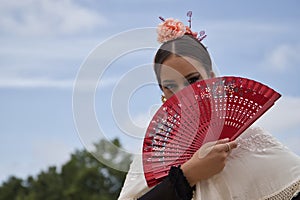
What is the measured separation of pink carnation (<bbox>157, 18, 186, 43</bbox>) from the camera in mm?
2508

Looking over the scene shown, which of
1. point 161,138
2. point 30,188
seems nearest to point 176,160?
point 161,138

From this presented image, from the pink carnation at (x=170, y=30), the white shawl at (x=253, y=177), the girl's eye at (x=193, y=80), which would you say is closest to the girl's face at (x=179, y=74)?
the girl's eye at (x=193, y=80)

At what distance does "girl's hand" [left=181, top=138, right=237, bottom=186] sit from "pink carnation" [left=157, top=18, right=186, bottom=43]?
0.53 m

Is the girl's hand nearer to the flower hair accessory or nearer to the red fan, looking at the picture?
the red fan

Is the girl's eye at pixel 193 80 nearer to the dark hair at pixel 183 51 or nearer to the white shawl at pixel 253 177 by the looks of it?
the dark hair at pixel 183 51

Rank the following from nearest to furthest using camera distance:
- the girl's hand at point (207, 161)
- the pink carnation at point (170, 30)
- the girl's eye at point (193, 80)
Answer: the girl's hand at point (207, 161) < the girl's eye at point (193, 80) < the pink carnation at point (170, 30)

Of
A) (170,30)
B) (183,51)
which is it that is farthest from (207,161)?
(170,30)

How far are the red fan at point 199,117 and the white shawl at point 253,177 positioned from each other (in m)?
0.09

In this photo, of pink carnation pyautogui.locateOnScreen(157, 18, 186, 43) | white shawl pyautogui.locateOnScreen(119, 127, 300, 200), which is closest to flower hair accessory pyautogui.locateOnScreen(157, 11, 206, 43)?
pink carnation pyautogui.locateOnScreen(157, 18, 186, 43)

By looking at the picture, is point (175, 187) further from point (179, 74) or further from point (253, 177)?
point (179, 74)

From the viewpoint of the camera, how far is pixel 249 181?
2.17 meters

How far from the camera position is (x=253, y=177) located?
2.17m

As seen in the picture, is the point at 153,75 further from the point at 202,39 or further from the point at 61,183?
the point at 61,183

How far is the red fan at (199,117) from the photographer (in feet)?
7.09
